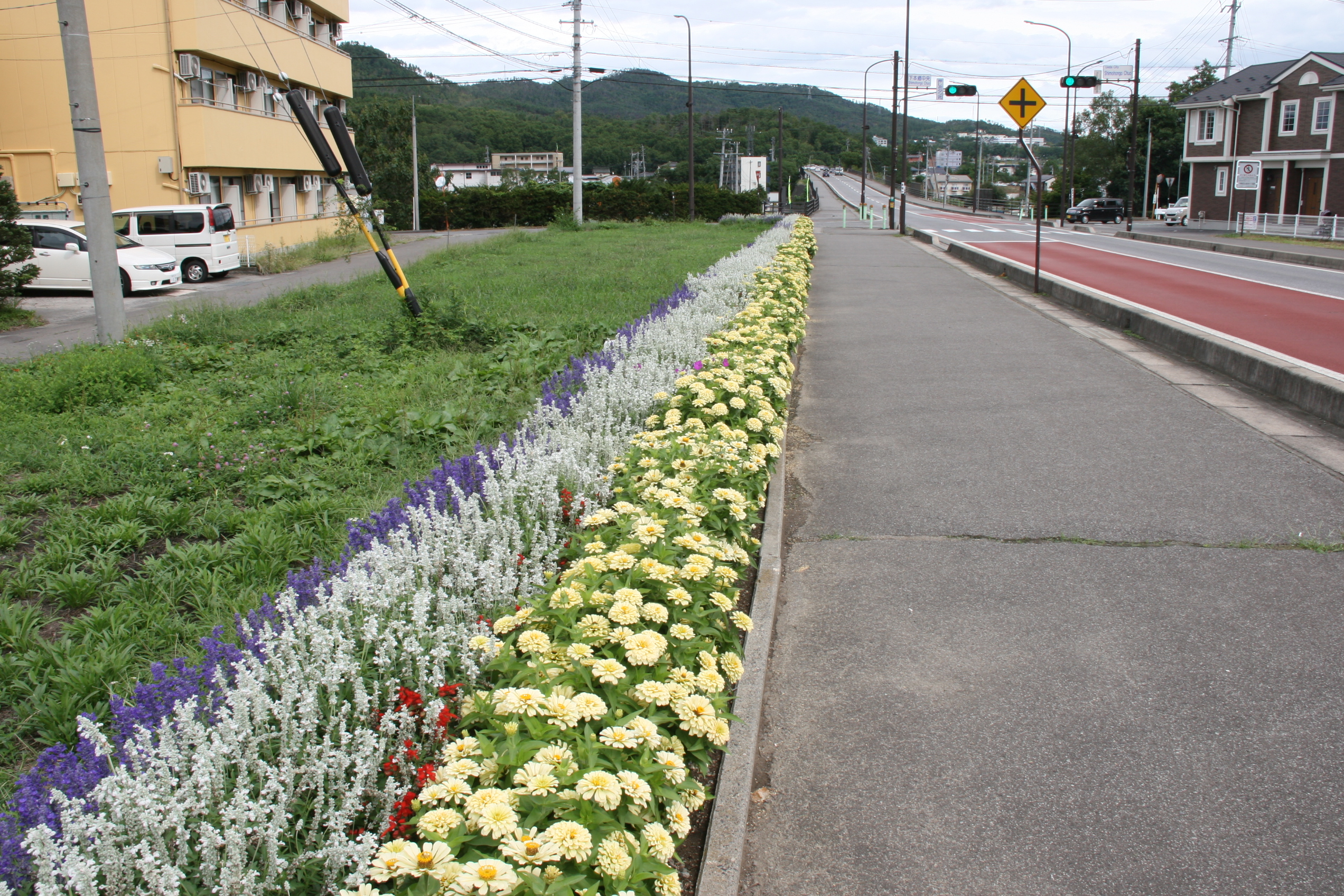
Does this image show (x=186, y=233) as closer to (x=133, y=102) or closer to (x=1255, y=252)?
(x=133, y=102)

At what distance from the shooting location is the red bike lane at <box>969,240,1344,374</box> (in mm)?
Answer: 11039

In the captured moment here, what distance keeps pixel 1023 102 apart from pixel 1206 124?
1906 inches

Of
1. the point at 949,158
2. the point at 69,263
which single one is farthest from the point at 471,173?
the point at 69,263

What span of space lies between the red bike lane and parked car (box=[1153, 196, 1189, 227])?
36705mm

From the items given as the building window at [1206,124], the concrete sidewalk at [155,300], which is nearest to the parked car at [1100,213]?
the building window at [1206,124]

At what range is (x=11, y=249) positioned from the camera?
15.6 m

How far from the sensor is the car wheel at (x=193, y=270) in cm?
2244

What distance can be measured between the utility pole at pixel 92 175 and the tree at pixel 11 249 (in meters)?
5.95

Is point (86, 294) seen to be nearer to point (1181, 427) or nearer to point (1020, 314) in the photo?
point (1020, 314)

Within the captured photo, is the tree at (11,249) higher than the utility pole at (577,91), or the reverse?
the utility pole at (577,91)

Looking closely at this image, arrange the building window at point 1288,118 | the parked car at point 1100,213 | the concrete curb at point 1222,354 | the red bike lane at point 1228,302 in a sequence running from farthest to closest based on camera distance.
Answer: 1. the parked car at point 1100,213
2. the building window at point 1288,118
3. the red bike lane at point 1228,302
4. the concrete curb at point 1222,354

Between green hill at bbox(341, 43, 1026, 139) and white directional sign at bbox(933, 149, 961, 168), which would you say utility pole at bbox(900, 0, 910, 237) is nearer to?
green hill at bbox(341, 43, 1026, 139)

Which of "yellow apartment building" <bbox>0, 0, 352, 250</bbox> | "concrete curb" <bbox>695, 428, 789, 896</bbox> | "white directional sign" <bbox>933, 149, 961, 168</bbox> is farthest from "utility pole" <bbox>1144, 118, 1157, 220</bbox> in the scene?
"concrete curb" <bbox>695, 428, 789, 896</bbox>

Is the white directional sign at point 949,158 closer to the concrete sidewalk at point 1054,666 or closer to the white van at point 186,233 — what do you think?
the white van at point 186,233
